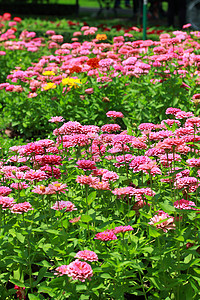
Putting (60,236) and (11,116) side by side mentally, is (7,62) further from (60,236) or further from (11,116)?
(60,236)

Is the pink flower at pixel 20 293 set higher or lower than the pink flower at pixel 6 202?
lower

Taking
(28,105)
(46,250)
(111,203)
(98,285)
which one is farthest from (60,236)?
(28,105)

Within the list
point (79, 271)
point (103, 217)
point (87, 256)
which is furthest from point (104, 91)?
point (79, 271)

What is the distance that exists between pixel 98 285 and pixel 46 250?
1.26ft

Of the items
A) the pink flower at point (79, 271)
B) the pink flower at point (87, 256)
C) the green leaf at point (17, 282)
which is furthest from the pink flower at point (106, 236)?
the green leaf at point (17, 282)

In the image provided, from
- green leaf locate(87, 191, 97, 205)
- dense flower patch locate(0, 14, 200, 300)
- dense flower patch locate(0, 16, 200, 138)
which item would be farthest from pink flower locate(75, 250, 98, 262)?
dense flower patch locate(0, 16, 200, 138)

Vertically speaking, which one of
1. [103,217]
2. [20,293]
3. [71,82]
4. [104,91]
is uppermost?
[71,82]

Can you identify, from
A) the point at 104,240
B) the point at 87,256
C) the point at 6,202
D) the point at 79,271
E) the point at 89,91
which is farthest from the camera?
the point at 89,91

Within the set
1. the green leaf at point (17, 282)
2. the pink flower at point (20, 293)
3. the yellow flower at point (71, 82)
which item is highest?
the yellow flower at point (71, 82)

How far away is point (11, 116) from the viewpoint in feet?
19.8

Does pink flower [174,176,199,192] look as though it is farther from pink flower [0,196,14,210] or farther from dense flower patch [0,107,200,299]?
pink flower [0,196,14,210]

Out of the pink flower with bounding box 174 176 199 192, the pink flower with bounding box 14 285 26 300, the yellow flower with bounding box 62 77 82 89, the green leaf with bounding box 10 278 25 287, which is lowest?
the pink flower with bounding box 14 285 26 300

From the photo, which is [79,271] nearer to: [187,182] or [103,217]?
[103,217]

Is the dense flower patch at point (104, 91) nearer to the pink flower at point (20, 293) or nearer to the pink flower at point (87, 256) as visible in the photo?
the pink flower at point (20, 293)
